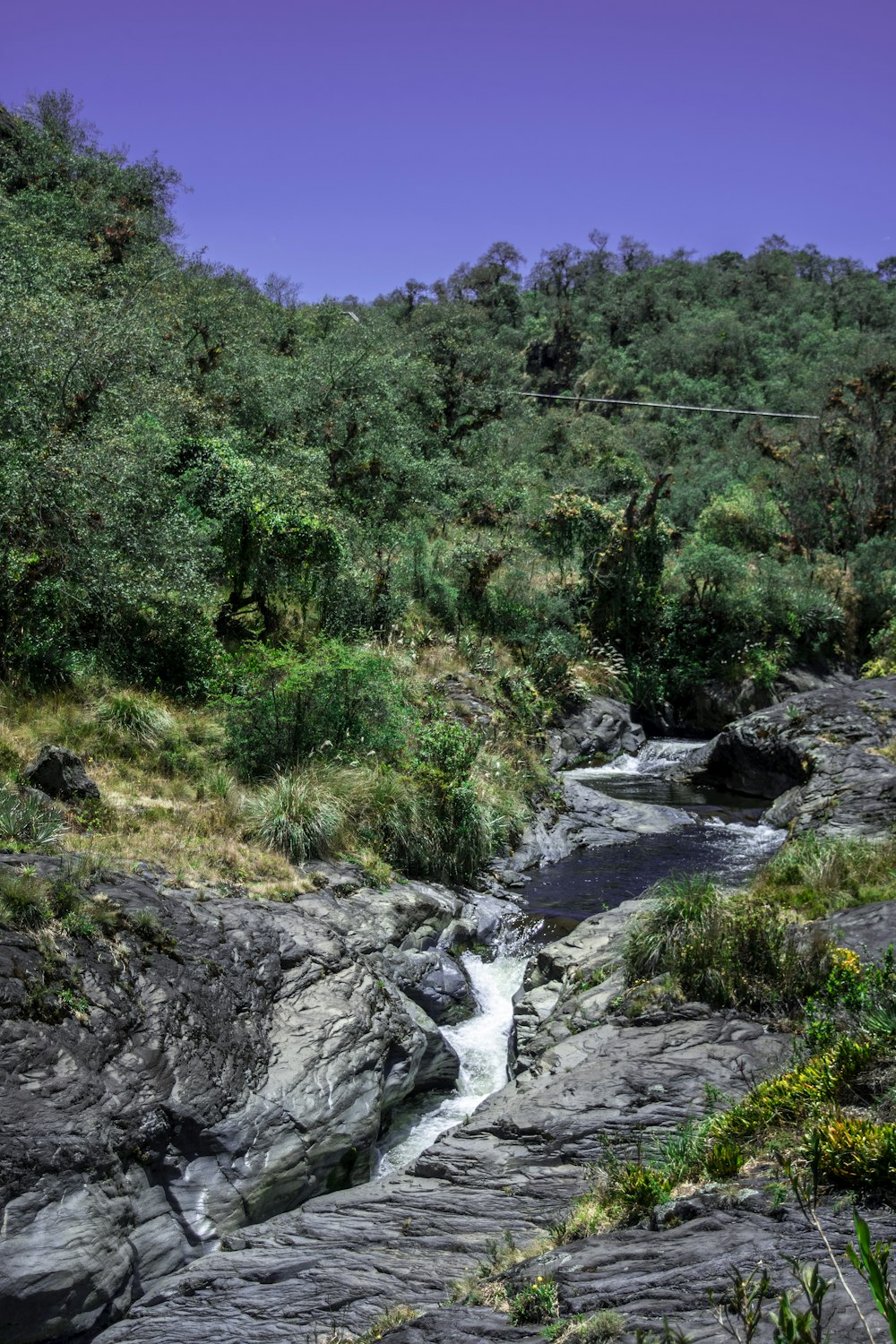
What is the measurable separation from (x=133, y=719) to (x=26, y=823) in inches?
140

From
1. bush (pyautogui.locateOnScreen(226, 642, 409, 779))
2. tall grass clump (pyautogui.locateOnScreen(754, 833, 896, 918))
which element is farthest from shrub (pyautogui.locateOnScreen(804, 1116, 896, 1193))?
bush (pyautogui.locateOnScreen(226, 642, 409, 779))

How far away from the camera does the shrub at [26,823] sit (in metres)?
8.42

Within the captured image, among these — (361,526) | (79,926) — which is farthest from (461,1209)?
(361,526)

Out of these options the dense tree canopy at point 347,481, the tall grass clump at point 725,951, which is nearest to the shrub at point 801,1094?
the tall grass clump at point 725,951

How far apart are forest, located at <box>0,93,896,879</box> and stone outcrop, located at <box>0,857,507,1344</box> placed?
247cm

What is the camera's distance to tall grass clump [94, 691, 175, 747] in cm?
1194

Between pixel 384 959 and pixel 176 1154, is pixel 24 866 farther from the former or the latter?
pixel 384 959

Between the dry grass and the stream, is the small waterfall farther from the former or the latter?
the dry grass

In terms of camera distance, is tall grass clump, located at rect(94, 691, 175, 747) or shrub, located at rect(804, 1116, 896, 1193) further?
tall grass clump, located at rect(94, 691, 175, 747)

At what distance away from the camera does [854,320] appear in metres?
52.5

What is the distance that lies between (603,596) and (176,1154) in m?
19.3

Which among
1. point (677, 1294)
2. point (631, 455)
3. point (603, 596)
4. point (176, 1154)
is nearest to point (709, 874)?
point (176, 1154)

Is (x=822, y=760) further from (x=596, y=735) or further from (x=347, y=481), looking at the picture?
(x=347, y=481)

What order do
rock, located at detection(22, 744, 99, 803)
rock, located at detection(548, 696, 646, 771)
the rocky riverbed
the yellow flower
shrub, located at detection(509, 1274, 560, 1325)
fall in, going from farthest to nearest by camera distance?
rock, located at detection(548, 696, 646, 771) → rock, located at detection(22, 744, 99, 803) → the yellow flower → the rocky riverbed → shrub, located at detection(509, 1274, 560, 1325)
